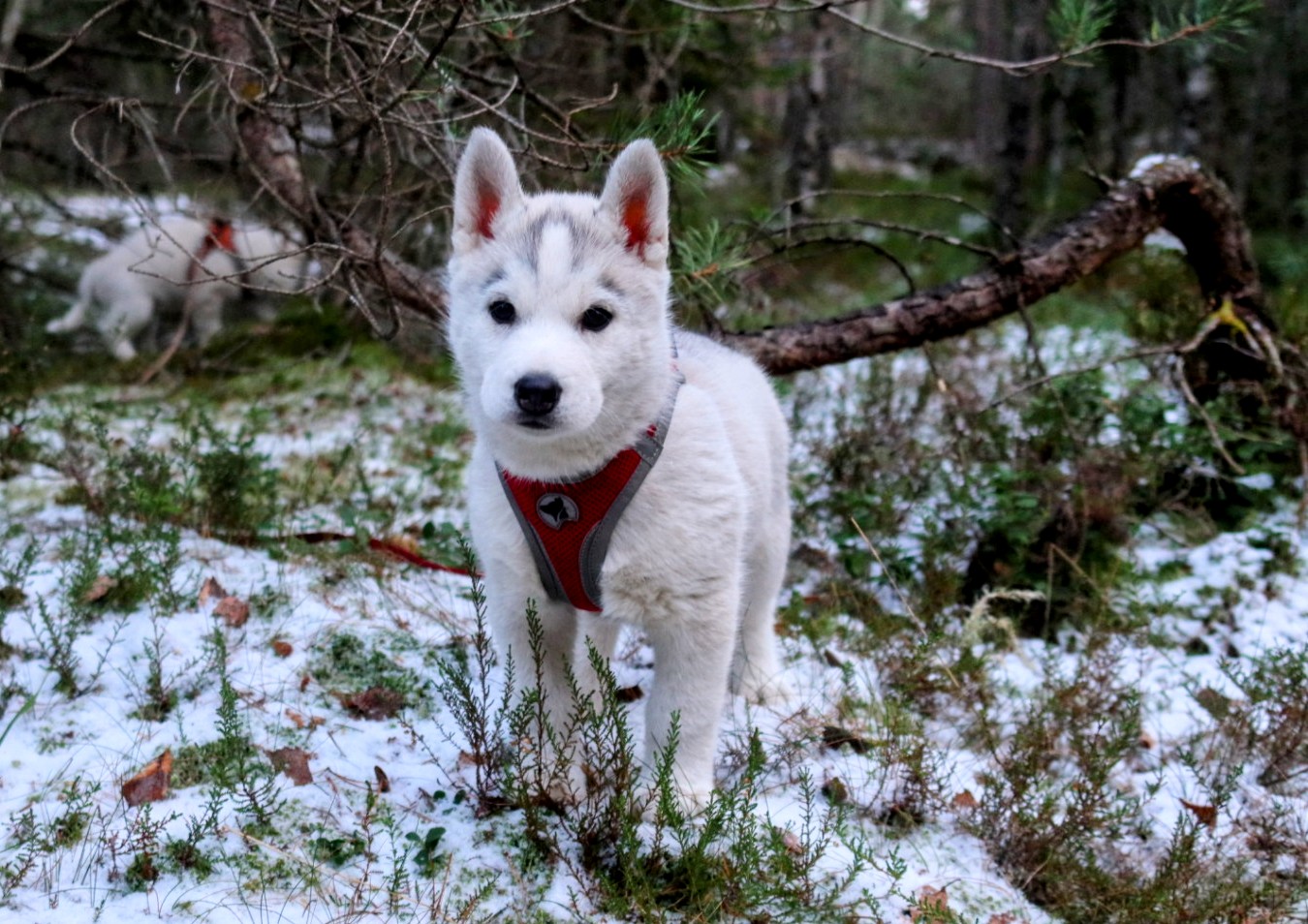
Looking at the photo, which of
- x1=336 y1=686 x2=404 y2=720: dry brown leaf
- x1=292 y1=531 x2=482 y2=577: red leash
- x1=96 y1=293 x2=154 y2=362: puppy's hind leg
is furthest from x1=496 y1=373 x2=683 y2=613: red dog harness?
x1=96 y1=293 x2=154 y2=362: puppy's hind leg

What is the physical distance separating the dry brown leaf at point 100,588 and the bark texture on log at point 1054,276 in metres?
3.01

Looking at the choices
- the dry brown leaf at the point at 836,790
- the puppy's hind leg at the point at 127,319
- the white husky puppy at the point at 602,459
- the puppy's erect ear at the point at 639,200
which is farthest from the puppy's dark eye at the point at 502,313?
the puppy's hind leg at the point at 127,319

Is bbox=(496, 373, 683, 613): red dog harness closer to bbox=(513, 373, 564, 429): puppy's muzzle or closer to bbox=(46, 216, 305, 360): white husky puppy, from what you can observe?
bbox=(513, 373, 564, 429): puppy's muzzle

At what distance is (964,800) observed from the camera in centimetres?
340

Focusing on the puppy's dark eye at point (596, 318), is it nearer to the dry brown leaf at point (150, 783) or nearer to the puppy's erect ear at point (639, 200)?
the puppy's erect ear at point (639, 200)

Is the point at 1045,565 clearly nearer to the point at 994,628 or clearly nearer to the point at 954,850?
the point at 994,628

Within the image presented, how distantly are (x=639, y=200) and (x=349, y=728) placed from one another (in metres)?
2.08

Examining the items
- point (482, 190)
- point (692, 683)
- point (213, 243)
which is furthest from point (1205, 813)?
point (213, 243)

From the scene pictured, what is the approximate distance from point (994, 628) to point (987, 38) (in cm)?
2576

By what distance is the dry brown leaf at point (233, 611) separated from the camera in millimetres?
3971

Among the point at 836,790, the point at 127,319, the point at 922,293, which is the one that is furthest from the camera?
the point at 127,319

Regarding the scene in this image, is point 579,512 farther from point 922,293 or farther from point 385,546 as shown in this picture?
point 922,293

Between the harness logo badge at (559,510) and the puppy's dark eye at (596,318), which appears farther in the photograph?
the harness logo badge at (559,510)

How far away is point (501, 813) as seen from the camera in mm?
3096
